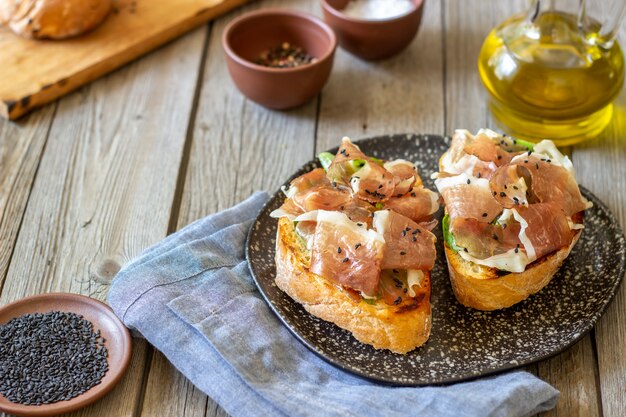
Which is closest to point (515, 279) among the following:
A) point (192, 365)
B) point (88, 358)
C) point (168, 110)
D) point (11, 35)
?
point (192, 365)

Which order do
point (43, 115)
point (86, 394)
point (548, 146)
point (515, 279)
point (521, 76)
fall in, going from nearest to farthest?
1. point (86, 394)
2. point (515, 279)
3. point (548, 146)
4. point (521, 76)
5. point (43, 115)

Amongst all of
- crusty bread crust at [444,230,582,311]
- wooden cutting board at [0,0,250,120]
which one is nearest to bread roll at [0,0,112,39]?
wooden cutting board at [0,0,250,120]

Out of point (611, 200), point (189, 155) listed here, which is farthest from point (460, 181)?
point (189, 155)

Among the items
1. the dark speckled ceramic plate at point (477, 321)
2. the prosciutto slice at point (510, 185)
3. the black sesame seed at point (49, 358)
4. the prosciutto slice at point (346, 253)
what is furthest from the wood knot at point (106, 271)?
the prosciutto slice at point (510, 185)

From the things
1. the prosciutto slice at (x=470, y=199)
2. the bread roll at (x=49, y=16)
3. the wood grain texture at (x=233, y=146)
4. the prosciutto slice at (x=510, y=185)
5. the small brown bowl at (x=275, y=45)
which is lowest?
the wood grain texture at (x=233, y=146)

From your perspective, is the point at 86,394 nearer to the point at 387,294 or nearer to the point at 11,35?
the point at 387,294

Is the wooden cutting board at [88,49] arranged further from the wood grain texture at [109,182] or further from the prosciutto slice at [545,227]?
the prosciutto slice at [545,227]
